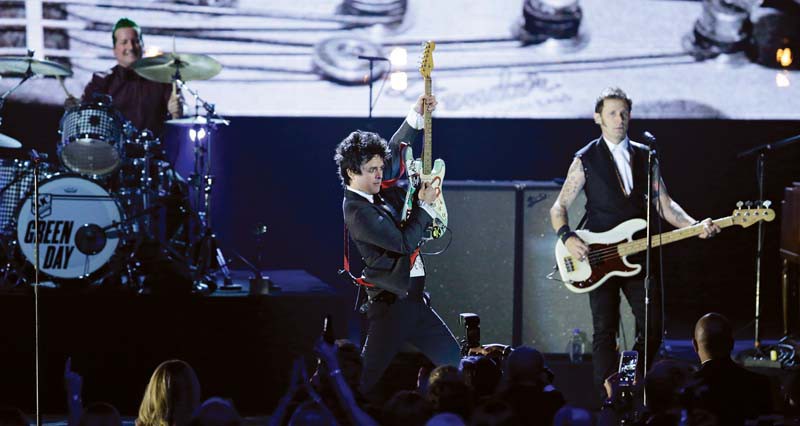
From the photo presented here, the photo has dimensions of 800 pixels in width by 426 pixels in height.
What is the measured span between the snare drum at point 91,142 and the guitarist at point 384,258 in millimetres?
3141

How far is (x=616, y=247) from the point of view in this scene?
7.69 meters

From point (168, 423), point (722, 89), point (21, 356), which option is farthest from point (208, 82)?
point (168, 423)

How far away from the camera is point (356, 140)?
6.03m

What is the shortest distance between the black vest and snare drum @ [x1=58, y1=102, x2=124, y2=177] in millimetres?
3625

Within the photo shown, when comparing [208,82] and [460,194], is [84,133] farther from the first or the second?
[460,194]

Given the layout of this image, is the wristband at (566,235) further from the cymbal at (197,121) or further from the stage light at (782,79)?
the stage light at (782,79)

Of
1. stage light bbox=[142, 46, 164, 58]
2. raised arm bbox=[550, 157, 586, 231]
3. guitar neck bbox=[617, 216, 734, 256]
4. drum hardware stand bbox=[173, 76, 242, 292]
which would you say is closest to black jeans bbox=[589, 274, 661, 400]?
guitar neck bbox=[617, 216, 734, 256]

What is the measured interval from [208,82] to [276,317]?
9.33 ft

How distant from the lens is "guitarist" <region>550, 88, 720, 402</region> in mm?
7566

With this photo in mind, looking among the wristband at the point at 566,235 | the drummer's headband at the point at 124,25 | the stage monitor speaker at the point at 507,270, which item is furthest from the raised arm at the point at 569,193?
the drummer's headband at the point at 124,25

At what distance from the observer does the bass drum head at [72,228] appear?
8469 millimetres

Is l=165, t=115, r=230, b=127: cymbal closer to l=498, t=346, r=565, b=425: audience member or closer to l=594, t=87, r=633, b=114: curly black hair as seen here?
l=594, t=87, r=633, b=114: curly black hair

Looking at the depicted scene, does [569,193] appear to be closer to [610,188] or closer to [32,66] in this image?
[610,188]

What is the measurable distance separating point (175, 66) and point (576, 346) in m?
3.83
